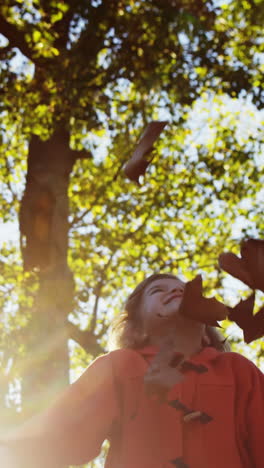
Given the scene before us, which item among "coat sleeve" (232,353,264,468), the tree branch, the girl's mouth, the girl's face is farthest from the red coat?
the tree branch

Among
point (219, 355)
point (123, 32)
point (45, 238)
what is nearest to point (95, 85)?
point (123, 32)

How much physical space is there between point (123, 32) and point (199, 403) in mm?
6759

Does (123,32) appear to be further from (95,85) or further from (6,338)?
(6,338)

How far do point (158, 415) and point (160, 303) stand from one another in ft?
2.07

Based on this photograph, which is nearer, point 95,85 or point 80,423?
point 80,423

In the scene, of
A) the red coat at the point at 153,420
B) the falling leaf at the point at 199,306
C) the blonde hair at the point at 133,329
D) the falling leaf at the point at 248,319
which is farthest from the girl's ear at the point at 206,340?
the falling leaf at the point at 248,319

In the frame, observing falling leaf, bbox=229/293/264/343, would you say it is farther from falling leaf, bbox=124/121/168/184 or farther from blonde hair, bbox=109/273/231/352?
blonde hair, bbox=109/273/231/352

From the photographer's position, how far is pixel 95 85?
8469 millimetres

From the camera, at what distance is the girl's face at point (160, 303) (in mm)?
3199

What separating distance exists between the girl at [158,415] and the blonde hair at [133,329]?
0.33 feet

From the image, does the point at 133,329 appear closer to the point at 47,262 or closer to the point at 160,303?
the point at 160,303

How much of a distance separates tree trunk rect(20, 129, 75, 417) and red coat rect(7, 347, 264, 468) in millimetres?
4130

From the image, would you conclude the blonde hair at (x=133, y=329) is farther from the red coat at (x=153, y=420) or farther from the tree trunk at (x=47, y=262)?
the tree trunk at (x=47, y=262)

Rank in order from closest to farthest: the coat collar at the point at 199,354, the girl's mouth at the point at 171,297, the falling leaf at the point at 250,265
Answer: the falling leaf at the point at 250,265, the coat collar at the point at 199,354, the girl's mouth at the point at 171,297
